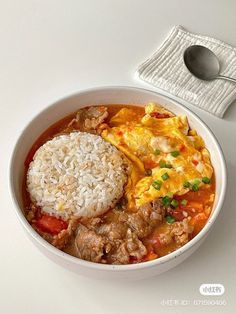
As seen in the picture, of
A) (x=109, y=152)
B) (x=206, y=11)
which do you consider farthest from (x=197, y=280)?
(x=206, y=11)

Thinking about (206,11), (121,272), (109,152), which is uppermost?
(206,11)

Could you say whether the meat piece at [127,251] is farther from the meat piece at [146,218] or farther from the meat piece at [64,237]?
the meat piece at [64,237]

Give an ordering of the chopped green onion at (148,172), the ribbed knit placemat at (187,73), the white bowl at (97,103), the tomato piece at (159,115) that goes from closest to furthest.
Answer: the white bowl at (97,103) → the chopped green onion at (148,172) → the tomato piece at (159,115) → the ribbed knit placemat at (187,73)

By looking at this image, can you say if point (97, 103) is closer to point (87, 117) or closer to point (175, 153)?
point (87, 117)

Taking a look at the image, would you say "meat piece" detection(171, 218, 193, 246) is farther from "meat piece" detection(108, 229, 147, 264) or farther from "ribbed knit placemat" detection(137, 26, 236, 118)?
"ribbed knit placemat" detection(137, 26, 236, 118)

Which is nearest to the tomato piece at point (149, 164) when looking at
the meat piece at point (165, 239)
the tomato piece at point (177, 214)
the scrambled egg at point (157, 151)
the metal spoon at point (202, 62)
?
the scrambled egg at point (157, 151)

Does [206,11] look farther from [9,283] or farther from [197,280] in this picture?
[9,283]

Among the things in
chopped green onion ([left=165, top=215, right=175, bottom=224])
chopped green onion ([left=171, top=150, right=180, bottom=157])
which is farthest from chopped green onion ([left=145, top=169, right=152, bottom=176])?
chopped green onion ([left=165, top=215, right=175, bottom=224])
